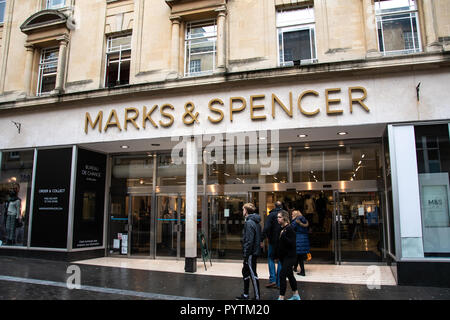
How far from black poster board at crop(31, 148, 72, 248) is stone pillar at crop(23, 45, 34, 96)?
272 cm

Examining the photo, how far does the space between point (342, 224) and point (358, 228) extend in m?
0.49

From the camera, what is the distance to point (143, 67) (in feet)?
36.2

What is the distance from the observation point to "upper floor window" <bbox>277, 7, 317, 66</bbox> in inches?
394

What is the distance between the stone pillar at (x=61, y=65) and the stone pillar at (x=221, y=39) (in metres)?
5.94

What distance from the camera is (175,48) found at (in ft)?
35.0

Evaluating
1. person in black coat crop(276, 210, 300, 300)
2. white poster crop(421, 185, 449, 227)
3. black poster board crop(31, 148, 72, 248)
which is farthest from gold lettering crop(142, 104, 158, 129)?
white poster crop(421, 185, 449, 227)

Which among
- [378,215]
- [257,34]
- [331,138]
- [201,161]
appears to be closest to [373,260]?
[378,215]

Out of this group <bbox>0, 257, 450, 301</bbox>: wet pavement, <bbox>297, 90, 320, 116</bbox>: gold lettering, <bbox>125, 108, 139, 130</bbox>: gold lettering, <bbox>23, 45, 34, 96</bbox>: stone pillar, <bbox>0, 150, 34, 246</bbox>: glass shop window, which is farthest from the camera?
<bbox>23, 45, 34, 96</bbox>: stone pillar

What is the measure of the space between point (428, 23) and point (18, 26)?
14.5 m

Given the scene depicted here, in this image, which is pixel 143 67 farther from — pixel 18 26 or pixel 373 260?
pixel 373 260

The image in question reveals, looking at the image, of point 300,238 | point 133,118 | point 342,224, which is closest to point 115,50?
point 133,118

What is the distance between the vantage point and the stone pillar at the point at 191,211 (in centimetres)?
952

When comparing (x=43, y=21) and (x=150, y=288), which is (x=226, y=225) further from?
(x=43, y=21)

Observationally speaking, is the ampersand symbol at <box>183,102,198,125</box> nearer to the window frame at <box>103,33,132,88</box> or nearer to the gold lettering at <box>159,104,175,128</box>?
the gold lettering at <box>159,104,175,128</box>
